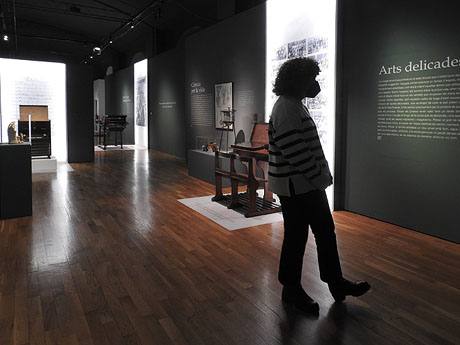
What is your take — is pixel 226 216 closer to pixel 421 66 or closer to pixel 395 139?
pixel 395 139

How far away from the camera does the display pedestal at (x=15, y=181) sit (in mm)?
4934

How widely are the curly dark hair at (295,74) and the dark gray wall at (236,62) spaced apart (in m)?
4.59

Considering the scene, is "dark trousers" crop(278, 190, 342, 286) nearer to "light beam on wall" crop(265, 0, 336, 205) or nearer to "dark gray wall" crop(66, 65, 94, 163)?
"light beam on wall" crop(265, 0, 336, 205)

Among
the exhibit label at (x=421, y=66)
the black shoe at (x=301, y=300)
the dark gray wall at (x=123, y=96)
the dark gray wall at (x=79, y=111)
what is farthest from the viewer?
the dark gray wall at (x=123, y=96)

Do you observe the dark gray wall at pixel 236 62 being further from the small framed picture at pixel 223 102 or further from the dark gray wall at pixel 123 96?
the dark gray wall at pixel 123 96

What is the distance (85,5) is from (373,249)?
12994 mm

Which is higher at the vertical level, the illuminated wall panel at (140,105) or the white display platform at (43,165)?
the illuminated wall panel at (140,105)

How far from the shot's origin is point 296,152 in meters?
2.39

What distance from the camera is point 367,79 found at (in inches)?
195

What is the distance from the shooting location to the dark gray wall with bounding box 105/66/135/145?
53.8ft

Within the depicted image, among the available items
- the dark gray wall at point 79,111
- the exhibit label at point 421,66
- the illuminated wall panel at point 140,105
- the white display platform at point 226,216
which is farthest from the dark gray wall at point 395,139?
the illuminated wall panel at point 140,105

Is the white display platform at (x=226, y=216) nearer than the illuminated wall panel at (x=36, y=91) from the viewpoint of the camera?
Yes

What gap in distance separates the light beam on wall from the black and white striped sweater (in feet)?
→ 10.1

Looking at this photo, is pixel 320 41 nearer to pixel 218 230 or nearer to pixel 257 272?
pixel 218 230
